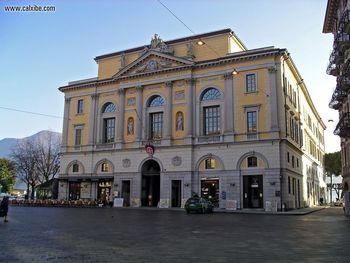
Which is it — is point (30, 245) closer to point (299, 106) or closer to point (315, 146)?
point (299, 106)

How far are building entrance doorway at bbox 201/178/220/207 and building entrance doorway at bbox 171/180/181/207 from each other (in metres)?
3.07

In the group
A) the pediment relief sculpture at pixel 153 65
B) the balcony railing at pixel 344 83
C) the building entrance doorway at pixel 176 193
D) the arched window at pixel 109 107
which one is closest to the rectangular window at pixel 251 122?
the building entrance doorway at pixel 176 193

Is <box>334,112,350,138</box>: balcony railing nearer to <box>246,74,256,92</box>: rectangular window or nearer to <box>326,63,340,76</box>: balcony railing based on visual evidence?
<box>326,63,340,76</box>: balcony railing

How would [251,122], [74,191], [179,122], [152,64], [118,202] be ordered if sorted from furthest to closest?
1. [74,191]
2. [152,64]
3. [118,202]
4. [179,122]
5. [251,122]

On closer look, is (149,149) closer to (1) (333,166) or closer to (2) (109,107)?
(2) (109,107)

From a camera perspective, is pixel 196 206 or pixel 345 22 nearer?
pixel 345 22

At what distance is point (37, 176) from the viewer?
69.2 metres

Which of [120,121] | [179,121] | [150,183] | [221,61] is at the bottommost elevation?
[150,183]

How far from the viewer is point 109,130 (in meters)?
52.4

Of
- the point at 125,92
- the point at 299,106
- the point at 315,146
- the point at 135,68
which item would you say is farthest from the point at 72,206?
the point at 315,146

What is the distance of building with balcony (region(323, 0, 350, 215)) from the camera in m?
27.1

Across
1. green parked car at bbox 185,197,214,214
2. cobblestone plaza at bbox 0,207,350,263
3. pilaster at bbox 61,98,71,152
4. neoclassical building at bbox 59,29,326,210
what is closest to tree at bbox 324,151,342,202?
neoclassical building at bbox 59,29,326,210

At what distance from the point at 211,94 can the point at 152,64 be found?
922cm

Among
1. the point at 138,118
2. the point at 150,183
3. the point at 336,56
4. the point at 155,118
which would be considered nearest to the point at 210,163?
the point at 150,183
